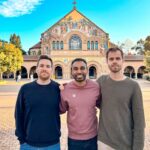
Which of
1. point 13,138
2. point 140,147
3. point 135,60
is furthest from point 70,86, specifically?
point 135,60

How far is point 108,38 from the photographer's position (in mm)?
57094

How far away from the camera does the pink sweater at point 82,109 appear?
3861mm

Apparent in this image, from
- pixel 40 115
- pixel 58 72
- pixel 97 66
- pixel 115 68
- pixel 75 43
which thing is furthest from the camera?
pixel 58 72

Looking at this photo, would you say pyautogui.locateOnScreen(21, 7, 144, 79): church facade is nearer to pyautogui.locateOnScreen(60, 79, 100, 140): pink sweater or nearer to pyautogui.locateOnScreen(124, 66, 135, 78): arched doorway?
pyautogui.locateOnScreen(124, 66, 135, 78): arched doorway

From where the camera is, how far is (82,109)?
3.86 meters

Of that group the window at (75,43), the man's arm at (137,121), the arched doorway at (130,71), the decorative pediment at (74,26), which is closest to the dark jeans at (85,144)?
the man's arm at (137,121)

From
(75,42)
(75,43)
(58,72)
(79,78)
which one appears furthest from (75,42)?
(79,78)

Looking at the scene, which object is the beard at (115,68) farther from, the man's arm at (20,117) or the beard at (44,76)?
the man's arm at (20,117)

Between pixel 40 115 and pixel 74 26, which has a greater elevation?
pixel 74 26

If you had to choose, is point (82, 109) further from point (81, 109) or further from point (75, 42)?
point (75, 42)

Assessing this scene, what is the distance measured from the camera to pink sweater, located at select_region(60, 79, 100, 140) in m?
3.86

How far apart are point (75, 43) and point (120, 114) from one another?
5302 cm

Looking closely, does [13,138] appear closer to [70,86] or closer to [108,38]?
[70,86]

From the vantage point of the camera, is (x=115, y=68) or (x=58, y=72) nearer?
(x=115, y=68)
